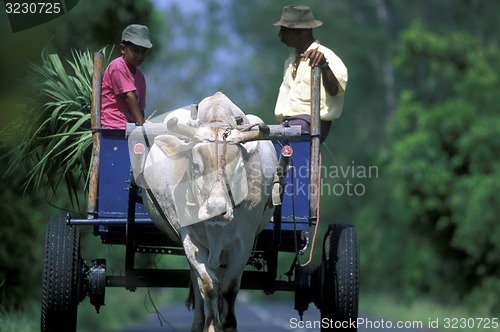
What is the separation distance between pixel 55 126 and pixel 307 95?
2.22 meters

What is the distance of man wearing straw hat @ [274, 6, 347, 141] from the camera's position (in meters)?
10.5

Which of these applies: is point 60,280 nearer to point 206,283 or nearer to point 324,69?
point 206,283

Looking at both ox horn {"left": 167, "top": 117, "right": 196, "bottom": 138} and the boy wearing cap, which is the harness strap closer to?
ox horn {"left": 167, "top": 117, "right": 196, "bottom": 138}

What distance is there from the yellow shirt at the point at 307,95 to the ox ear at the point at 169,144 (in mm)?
1852

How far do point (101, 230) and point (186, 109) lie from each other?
1.25 m

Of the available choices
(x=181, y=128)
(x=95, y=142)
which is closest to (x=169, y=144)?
(x=181, y=128)

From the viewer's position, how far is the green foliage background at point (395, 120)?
1526cm

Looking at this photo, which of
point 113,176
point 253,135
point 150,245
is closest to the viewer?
point 253,135

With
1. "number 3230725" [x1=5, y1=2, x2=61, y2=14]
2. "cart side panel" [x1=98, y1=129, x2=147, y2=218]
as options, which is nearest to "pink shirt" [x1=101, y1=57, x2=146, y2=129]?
"cart side panel" [x1=98, y1=129, x2=147, y2=218]

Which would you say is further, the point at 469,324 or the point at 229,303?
the point at 469,324

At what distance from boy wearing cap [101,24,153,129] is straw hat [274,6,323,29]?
1.24 meters

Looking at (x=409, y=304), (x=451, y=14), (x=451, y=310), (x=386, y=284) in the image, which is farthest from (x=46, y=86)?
(x=386, y=284)

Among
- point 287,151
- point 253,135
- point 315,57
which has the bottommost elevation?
point 287,151

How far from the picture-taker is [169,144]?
9102 mm
